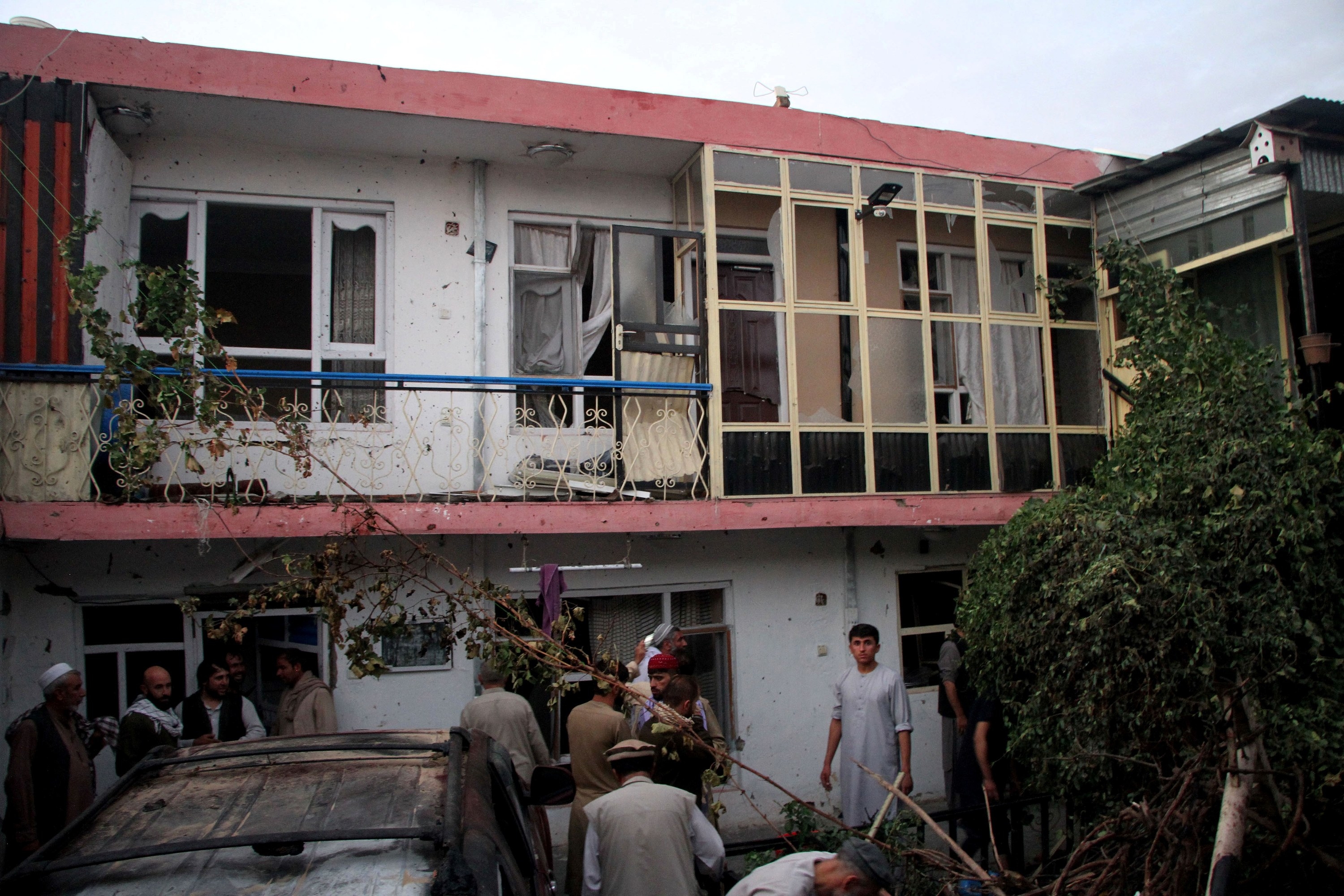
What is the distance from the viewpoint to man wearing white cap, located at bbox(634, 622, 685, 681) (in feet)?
21.3

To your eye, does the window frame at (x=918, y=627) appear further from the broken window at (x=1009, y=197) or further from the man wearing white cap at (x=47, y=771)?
the man wearing white cap at (x=47, y=771)

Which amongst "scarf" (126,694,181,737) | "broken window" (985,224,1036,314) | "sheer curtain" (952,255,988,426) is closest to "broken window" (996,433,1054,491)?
"sheer curtain" (952,255,988,426)

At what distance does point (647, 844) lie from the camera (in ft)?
11.8

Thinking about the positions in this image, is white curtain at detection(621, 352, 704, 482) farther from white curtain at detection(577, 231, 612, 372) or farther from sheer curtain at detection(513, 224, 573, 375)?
sheer curtain at detection(513, 224, 573, 375)

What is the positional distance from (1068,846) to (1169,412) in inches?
108

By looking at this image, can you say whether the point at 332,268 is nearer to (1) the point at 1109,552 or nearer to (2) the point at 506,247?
(2) the point at 506,247

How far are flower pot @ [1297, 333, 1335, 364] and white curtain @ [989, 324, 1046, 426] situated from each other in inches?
86.4

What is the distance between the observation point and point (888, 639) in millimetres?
8758

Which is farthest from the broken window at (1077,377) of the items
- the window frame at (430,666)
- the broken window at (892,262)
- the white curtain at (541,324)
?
the window frame at (430,666)

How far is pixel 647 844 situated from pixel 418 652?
4.34 meters

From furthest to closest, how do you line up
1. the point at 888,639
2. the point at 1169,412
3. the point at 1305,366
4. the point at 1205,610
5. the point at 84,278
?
the point at 888,639
the point at 1305,366
the point at 1169,412
the point at 84,278
the point at 1205,610

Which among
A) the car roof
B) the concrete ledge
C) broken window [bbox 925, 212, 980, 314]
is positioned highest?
broken window [bbox 925, 212, 980, 314]

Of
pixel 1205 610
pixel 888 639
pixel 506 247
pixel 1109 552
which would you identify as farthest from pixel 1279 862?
pixel 506 247

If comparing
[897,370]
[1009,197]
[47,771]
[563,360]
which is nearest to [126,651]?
[47,771]
